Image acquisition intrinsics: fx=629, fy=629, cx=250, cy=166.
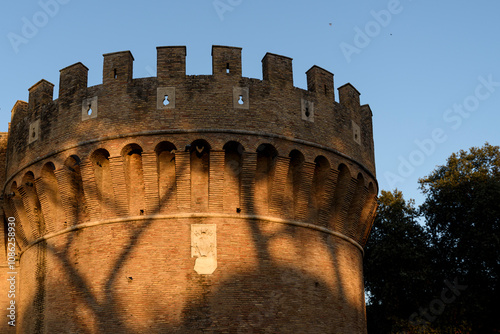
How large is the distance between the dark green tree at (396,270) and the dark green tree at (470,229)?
3.13ft

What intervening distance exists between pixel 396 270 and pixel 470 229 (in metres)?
3.31

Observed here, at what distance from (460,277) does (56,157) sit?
1640 cm

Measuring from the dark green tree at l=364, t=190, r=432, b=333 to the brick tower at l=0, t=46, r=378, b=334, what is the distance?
8446 mm

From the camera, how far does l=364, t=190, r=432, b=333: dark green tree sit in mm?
24422

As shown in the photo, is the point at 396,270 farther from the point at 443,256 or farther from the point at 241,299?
the point at 241,299

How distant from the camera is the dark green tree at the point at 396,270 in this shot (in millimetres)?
24422

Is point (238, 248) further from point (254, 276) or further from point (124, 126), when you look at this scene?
point (124, 126)

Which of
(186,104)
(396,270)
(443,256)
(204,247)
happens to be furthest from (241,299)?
(443,256)

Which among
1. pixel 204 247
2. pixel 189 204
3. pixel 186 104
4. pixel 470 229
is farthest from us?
pixel 470 229

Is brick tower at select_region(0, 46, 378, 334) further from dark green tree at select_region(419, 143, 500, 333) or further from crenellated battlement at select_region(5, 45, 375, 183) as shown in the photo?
dark green tree at select_region(419, 143, 500, 333)

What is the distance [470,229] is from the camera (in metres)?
23.9

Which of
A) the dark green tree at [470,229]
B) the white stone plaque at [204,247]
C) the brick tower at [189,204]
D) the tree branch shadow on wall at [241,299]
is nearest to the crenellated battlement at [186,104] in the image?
the brick tower at [189,204]

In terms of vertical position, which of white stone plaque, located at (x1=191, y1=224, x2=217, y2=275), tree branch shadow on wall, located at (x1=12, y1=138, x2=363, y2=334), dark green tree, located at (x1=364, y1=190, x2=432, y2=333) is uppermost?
dark green tree, located at (x1=364, y1=190, x2=432, y2=333)

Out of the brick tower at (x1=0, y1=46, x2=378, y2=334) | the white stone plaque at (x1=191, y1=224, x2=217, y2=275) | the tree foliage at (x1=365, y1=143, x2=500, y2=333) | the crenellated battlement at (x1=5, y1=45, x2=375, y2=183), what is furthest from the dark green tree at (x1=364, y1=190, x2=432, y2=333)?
the white stone plaque at (x1=191, y1=224, x2=217, y2=275)
